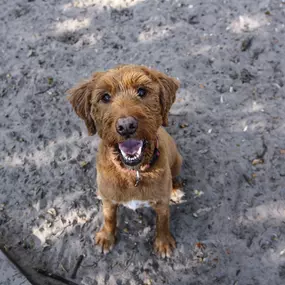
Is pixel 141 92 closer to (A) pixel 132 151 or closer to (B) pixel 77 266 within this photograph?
(A) pixel 132 151

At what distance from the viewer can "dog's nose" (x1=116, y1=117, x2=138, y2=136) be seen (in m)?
2.70

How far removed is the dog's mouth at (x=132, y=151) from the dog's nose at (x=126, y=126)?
276 millimetres

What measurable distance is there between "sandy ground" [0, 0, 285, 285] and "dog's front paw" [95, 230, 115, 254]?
0.09 metres

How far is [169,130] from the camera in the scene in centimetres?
485

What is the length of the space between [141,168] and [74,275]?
5.26ft

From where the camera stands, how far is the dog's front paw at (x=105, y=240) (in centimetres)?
405

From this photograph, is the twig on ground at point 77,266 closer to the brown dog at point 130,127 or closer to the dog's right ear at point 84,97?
the brown dog at point 130,127

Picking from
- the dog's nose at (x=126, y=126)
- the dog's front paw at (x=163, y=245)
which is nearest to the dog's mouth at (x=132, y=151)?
the dog's nose at (x=126, y=126)

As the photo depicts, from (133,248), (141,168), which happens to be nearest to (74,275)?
(133,248)

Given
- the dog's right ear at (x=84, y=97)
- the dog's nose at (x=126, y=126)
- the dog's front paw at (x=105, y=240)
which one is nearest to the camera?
the dog's nose at (x=126, y=126)

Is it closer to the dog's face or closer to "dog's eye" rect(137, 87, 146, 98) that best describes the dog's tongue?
the dog's face

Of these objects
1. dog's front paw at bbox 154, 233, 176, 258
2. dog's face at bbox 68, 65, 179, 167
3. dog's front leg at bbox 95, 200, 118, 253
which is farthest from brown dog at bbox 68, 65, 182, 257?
dog's front paw at bbox 154, 233, 176, 258

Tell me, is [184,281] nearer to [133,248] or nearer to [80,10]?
[133,248]

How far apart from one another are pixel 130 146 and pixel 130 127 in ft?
1.16
